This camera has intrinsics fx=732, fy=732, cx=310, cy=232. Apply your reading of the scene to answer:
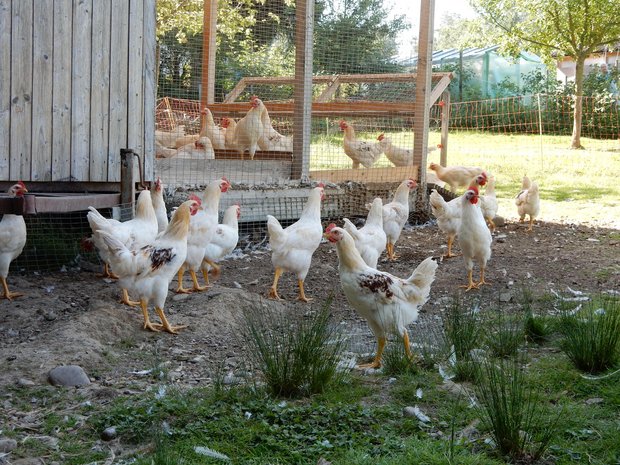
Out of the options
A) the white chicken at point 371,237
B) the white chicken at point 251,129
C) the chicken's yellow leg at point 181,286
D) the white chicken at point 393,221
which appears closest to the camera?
the chicken's yellow leg at point 181,286

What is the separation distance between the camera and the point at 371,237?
289 inches

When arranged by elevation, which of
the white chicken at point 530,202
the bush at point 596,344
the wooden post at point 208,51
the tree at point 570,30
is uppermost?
the tree at point 570,30

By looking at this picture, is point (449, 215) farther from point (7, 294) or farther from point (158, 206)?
point (7, 294)

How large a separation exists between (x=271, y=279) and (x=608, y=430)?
4.71 metres

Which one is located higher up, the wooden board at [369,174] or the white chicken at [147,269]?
the wooden board at [369,174]

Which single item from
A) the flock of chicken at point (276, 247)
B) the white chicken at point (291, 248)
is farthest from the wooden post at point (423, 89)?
the white chicken at point (291, 248)

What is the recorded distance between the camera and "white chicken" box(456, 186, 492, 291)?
7355 millimetres

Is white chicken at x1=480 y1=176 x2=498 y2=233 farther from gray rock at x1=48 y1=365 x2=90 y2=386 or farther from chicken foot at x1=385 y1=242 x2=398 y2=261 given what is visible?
gray rock at x1=48 y1=365 x2=90 y2=386

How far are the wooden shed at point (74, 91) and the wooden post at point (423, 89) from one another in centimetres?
476

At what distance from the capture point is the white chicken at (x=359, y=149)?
1161cm

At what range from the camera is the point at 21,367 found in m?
4.50

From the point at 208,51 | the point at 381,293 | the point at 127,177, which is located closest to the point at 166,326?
the point at 381,293

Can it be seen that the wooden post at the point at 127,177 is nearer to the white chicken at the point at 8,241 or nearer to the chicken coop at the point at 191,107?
the chicken coop at the point at 191,107

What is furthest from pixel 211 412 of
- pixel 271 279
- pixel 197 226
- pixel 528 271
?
pixel 528 271
